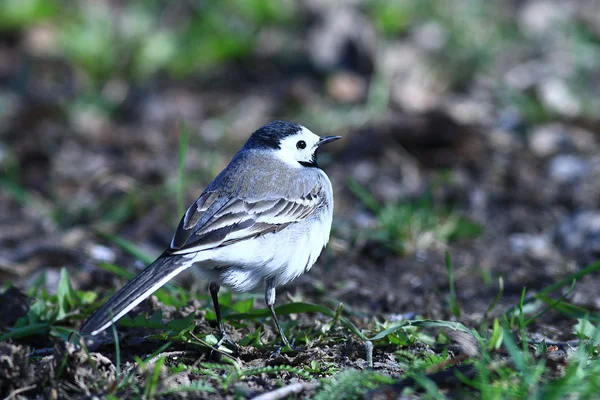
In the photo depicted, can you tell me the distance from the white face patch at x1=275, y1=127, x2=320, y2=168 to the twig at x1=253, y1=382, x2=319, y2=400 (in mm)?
2198

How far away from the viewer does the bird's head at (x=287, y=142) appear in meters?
5.25

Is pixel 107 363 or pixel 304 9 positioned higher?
pixel 304 9

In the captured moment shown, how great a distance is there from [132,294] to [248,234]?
82 centimetres

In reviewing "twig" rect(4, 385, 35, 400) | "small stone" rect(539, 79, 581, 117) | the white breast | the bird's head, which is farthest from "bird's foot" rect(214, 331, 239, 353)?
"small stone" rect(539, 79, 581, 117)

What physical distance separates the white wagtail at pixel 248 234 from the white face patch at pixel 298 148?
110 mm

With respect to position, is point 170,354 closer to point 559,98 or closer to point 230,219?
point 230,219

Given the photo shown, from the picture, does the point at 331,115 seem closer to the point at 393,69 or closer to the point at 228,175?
the point at 393,69

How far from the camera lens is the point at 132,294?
12.2 ft

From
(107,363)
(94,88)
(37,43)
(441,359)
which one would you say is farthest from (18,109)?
(441,359)

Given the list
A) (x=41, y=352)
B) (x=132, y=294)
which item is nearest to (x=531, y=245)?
(x=132, y=294)

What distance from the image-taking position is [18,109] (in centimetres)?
941

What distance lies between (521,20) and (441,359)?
8.78 metres

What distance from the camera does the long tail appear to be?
11.8 feet

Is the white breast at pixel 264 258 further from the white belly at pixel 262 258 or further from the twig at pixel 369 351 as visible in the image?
the twig at pixel 369 351
